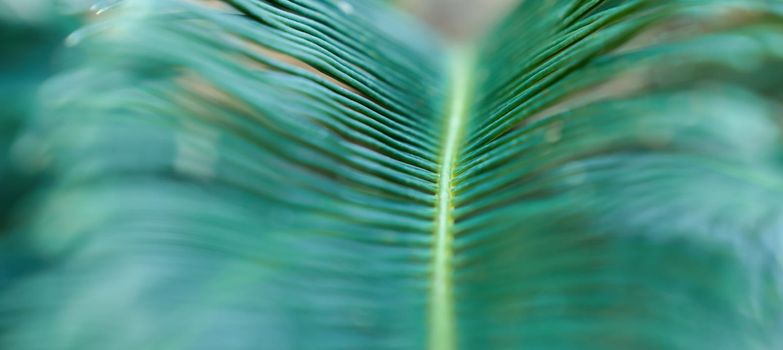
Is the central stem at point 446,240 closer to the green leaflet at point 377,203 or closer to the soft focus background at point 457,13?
the green leaflet at point 377,203

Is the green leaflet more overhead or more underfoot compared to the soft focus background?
more underfoot

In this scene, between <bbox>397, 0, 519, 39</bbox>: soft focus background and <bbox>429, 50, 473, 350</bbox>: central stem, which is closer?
<bbox>429, 50, 473, 350</bbox>: central stem

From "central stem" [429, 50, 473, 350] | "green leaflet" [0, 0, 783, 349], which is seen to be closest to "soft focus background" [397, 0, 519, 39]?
"central stem" [429, 50, 473, 350]

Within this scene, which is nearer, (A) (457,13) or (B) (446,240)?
(B) (446,240)

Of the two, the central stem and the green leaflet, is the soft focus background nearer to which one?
the central stem

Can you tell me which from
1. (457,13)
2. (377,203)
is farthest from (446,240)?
(457,13)

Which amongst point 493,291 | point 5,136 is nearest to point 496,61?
point 493,291

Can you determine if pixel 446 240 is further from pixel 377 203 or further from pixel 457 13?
pixel 457 13

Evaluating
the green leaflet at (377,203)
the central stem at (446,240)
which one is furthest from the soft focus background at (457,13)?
the green leaflet at (377,203)
